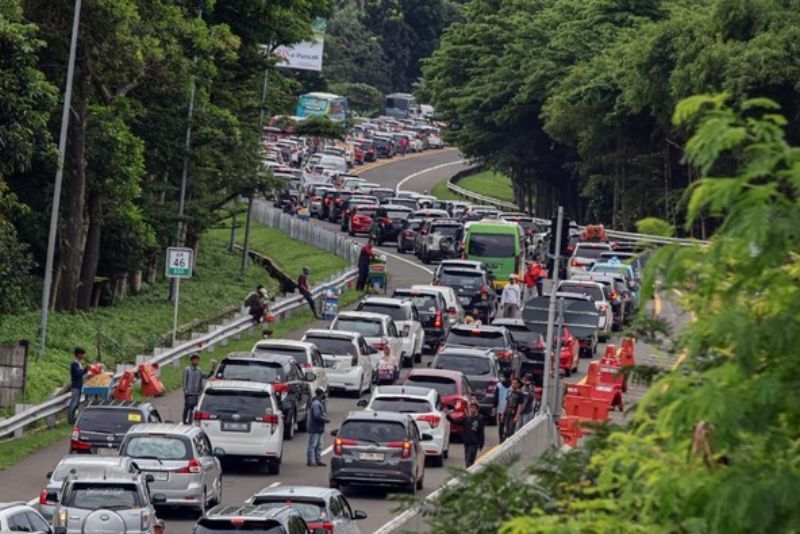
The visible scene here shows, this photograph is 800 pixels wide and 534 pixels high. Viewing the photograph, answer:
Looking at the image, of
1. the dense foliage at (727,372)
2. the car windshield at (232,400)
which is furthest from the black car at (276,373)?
the dense foliage at (727,372)

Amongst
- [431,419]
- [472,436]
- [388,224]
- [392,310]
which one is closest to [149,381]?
[431,419]

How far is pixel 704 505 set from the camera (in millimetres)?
9695

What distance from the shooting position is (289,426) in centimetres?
3797

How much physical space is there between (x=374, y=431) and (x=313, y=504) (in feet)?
22.7

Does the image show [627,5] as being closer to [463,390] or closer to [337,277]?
[337,277]

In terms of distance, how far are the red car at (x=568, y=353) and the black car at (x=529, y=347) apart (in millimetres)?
533

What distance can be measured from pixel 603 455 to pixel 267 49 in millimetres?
56654

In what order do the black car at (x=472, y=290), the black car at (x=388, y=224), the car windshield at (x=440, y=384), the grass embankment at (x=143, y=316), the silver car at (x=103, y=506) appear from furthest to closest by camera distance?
1. the black car at (x=388, y=224)
2. the black car at (x=472, y=290)
3. the grass embankment at (x=143, y=316)
4. the car windshield at (x=440, y=384)
5. the silver car at (x=103, y=506)

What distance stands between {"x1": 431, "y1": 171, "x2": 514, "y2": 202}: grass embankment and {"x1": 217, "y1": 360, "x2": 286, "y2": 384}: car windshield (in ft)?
290

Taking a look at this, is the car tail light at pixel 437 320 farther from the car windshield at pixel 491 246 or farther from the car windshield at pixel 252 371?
the car windshield at pixel 252 371

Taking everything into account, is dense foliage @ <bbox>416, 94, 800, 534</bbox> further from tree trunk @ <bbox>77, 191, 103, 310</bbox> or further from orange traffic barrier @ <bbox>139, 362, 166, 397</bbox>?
tree trunk @ <bbox>77, 191, 103, 310</bbox>

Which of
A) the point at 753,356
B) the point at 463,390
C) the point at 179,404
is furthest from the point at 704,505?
the point at 179,404

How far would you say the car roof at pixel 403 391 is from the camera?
35.8 metres

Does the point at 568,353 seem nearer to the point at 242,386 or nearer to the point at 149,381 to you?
the point at 149,381
